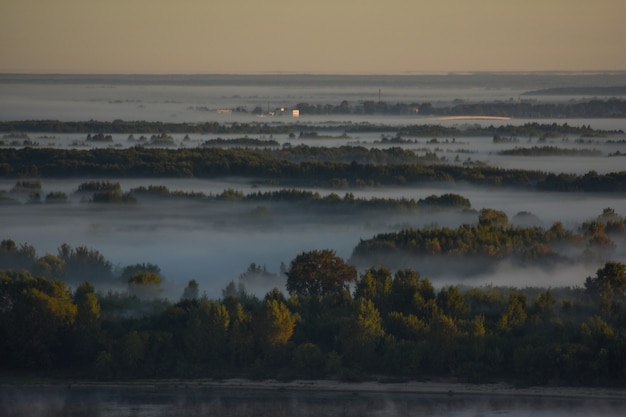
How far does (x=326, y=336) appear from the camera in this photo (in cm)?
1959

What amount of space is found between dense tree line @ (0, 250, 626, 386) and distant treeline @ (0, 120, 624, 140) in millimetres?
41529

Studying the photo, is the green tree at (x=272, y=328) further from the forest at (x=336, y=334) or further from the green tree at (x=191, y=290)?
the green tree at (x=191, y=290)

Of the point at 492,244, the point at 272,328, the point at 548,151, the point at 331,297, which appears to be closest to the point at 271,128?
the point at 548,151

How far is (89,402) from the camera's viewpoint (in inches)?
700

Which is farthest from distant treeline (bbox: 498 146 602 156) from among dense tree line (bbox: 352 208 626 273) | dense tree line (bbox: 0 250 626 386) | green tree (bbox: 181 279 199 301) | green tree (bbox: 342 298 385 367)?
green tree (bbox: 342 298 385 367)

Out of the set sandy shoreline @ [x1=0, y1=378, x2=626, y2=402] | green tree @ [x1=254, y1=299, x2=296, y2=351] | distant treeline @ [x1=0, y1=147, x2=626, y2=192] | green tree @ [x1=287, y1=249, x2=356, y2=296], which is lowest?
distant treeline @ [x1=0, y1=147, x2=626, y2=192]

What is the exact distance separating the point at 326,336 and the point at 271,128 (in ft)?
170

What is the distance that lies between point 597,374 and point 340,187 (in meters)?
31.9

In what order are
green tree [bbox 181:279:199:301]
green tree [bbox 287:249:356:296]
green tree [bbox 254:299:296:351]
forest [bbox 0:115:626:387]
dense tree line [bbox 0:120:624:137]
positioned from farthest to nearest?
dense tree line [bbox 0:120:624:137] → green tree [bbox 181:279:199:301] → green tree [bbox 287:249:356:296] → green tree [bbox 254:299:296:351] → forest [bbox 0:115:626:387]

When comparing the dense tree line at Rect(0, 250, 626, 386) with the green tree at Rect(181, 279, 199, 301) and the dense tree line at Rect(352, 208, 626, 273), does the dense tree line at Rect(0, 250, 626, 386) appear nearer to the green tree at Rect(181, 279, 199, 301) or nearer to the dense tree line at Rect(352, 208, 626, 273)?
the green tree at Rect(181, 279, 199, 301)

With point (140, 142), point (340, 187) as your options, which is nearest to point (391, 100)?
point (140, 142)

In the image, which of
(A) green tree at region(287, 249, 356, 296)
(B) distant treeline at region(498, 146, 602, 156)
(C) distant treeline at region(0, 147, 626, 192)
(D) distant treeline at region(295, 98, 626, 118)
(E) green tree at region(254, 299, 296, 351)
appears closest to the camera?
(E) green tree at region(254, 299, 296, 351)

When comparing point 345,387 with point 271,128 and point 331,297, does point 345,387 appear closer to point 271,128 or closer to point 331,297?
point 331,297

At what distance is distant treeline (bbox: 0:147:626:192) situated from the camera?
5025cm
